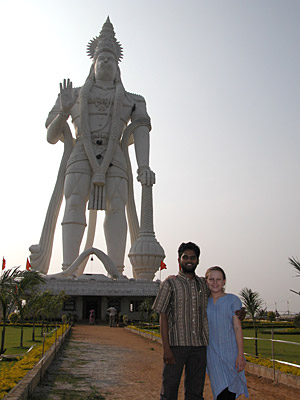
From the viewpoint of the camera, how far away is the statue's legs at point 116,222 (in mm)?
21625

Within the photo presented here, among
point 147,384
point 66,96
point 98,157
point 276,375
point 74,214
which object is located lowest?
point 147,384

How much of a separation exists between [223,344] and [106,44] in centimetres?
2261

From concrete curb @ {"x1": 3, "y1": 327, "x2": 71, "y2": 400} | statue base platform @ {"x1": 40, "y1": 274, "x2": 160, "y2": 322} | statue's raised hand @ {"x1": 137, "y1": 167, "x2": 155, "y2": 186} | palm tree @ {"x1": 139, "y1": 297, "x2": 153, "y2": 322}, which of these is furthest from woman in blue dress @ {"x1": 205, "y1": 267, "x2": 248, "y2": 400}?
statue's raised hand @ {"x1": 137, "y1": 167, "x2": 155, "y2": 186}

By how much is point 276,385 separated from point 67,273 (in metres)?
16.5

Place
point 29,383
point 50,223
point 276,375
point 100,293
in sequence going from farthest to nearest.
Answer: point 50,223
point 100,293
point 276,375
point 29,383

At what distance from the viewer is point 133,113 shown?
79.2 feet

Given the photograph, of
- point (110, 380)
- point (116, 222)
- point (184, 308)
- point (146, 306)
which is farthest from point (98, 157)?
point (184, 308)

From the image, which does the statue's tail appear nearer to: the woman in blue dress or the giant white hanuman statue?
the giant white hanuman statue

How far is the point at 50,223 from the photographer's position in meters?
22.7

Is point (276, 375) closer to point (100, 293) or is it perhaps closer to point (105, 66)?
point (100, 293)

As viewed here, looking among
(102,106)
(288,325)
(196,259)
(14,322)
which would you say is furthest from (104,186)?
(196,259)

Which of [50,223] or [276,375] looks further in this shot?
[50,223]

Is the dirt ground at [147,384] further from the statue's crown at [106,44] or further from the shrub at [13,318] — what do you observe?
the statue's crown at [106,44]

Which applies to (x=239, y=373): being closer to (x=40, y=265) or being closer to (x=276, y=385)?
(x=276, y=385)
